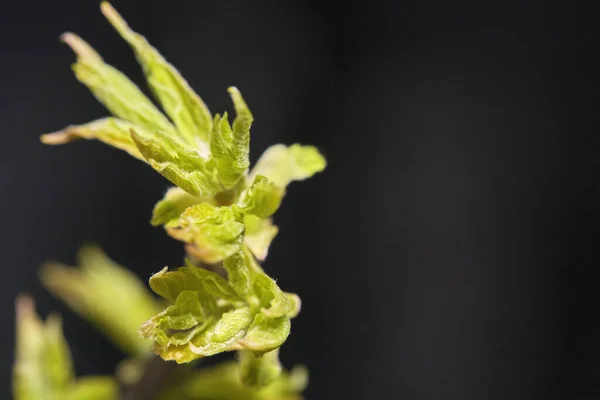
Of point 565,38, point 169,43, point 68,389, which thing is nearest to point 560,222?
point 565,38

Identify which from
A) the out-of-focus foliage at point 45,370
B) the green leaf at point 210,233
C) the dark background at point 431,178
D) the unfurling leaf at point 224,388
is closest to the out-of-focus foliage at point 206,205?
the green leaf at point 210,233

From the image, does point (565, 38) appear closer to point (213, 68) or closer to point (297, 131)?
point (297, 131)

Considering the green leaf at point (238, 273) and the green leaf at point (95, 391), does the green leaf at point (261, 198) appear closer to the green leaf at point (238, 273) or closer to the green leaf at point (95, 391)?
the green leaf at point (238, 273)

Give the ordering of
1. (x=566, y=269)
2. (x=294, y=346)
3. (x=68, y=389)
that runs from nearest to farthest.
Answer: (x=68, y=389) → (x=294, y=346) → (x=566, y=269)

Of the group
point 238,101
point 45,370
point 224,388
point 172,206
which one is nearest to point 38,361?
point 45,370

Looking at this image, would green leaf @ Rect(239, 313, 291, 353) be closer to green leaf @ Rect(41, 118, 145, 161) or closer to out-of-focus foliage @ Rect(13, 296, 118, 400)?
green leaf @ Rect(41, 118, 145, 161)

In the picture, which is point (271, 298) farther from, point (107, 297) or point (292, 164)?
point (107, 297)

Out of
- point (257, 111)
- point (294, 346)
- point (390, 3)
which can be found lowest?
point (294, 346)
